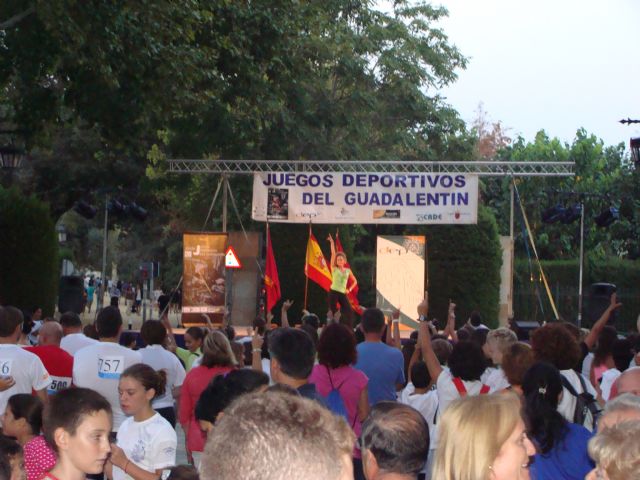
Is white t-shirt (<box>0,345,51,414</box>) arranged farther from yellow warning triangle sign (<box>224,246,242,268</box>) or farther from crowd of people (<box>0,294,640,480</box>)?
yellow warning triangle sign (<box>224,246,242,268</box>)

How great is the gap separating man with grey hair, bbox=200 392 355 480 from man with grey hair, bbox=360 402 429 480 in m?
2.10

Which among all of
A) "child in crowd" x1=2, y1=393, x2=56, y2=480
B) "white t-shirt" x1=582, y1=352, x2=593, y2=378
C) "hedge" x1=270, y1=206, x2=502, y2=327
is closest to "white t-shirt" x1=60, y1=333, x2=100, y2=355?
"child in crowd" x1=2, y1=393, x2=56, y2=480

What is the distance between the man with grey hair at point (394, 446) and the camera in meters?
4.37

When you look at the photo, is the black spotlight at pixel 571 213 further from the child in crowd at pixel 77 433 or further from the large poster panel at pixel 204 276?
the child in crowd at pixel 77 433

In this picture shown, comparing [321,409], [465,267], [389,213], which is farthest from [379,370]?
[465,267]

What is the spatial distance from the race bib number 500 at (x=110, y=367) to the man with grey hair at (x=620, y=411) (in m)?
4.01

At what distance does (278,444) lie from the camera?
7.00 ft

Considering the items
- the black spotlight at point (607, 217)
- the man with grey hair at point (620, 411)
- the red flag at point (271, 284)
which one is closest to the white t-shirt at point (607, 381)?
the man with grey hair at point (620, 411)

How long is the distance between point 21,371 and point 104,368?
58 cm

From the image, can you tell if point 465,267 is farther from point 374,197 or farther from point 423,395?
point 423,395

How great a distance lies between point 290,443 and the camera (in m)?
2.14

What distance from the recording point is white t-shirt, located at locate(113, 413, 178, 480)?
604 centimetres

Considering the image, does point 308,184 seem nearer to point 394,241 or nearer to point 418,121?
point 394,241

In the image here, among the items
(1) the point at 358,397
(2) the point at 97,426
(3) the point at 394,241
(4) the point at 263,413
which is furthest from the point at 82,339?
(3) the point at 394,241
